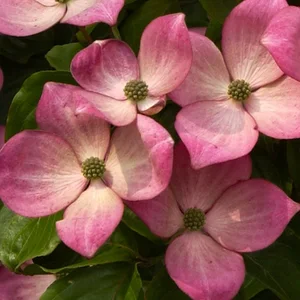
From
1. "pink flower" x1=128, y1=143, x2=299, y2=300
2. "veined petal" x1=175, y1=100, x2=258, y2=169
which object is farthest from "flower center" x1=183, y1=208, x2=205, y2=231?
"veined petal" x1=175, y1=100, x2=258, y2=169

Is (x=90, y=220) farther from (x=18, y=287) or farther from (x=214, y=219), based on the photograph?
(x=18, y=287)

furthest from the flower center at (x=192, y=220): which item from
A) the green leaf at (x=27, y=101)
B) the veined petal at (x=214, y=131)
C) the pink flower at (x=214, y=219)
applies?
the green leaf at (x=27, y=101)

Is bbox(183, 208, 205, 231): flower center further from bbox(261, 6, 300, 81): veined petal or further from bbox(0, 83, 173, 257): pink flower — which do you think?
bbox(261, 6, 300, 81): veined petal

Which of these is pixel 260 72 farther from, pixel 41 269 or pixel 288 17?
pixel 41 269

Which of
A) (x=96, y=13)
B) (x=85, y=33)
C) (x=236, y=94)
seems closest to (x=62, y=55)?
(x=85, y=33)

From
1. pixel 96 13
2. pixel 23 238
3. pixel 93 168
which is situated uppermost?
pixel 96 13

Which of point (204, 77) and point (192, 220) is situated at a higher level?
point (204, 77)
